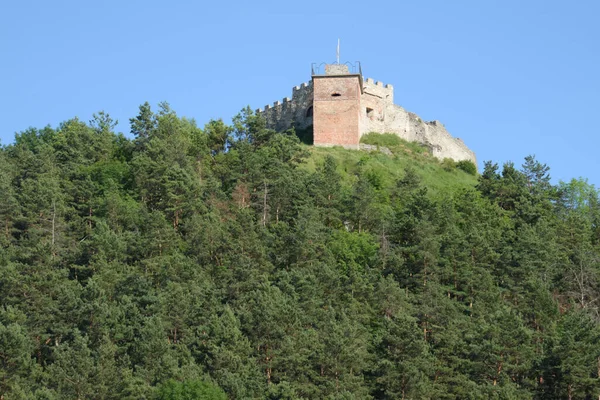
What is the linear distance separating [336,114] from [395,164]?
421 centimetres

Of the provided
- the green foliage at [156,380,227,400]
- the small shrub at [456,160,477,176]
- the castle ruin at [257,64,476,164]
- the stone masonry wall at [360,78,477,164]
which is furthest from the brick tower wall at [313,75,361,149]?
the green foliage at [156,380,227,400]

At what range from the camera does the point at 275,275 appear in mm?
48875

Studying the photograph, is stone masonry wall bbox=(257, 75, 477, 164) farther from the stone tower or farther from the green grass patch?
the green grass patch

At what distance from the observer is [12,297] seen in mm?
46812

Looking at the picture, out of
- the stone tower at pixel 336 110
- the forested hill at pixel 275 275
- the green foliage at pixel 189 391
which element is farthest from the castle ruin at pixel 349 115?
the green foliage at pixel 189 391

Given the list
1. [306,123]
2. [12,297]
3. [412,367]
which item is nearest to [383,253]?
[412,367]

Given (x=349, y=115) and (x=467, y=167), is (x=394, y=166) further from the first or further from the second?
(x=467, y=167)

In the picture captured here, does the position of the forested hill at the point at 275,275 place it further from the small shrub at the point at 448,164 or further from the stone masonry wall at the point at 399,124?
the stone masonry wall at the point at 399,124

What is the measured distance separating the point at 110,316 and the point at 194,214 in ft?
36.4

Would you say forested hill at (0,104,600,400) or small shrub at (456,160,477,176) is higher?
small shrub at (456,160,477,176)

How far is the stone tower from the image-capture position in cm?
6794

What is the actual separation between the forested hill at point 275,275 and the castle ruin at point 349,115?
2285 mm

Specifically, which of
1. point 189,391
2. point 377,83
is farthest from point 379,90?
point 189,391

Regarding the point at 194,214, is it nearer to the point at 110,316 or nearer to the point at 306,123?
the point at 110,316
